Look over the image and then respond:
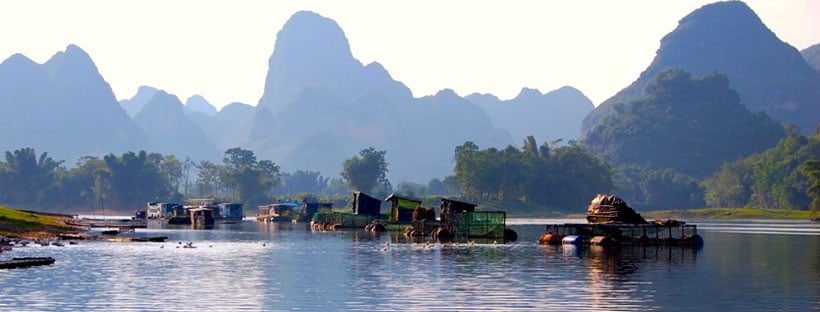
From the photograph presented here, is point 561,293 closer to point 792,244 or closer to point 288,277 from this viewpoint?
point 288,277

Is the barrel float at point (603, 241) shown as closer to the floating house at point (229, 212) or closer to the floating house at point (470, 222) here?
the floating house at point (470, 222)

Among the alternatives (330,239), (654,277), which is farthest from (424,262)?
(330,239)

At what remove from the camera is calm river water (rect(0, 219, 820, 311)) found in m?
44.1

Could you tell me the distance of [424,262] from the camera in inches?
2670

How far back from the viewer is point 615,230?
90.7m

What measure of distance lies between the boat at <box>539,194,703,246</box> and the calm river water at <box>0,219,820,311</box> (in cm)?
318

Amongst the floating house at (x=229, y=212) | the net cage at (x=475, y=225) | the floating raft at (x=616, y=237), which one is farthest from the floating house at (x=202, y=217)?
the floating raft at (x=616, y=237)

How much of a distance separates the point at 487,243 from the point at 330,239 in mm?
18399

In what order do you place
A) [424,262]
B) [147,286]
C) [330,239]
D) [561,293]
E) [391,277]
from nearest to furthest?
1. [561,293]
2. [147,286]
3. [391,277]
4. [424,262]
5. [330,239]

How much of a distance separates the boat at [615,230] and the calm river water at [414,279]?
318 centimetres

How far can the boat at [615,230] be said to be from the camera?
88188mm

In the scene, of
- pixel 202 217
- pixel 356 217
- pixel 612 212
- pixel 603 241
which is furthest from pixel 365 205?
Answer: pixel 603 241

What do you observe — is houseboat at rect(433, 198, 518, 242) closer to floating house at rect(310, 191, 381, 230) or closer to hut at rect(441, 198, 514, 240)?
hut at rect(441, 198, 514, 240)

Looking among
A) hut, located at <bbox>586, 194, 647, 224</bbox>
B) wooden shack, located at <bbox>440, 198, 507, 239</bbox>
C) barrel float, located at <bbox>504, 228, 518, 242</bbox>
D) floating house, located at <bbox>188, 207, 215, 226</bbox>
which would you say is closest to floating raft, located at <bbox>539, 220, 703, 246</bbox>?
hut, located at <bbox>586, 194, 647, 224</bbox>
